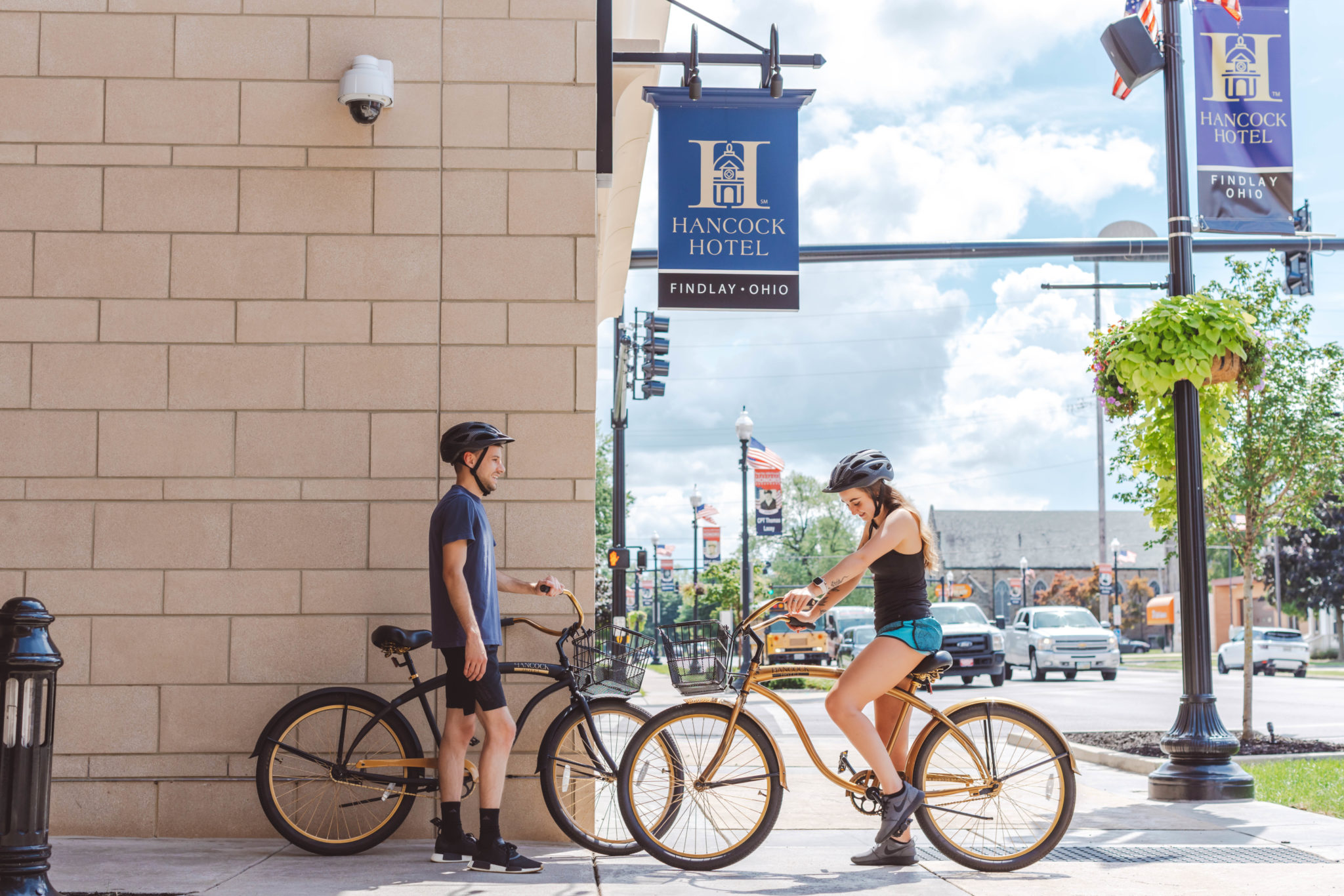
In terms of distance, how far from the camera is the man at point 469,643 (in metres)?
5.93

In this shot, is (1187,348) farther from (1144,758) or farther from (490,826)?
(490,826)

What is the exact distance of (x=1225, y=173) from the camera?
966cm

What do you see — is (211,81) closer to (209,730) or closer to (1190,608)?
(209,730)

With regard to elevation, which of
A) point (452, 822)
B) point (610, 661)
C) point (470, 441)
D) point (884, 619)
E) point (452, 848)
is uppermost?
point (470, 441)

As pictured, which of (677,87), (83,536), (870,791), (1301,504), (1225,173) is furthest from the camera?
(1301,504)

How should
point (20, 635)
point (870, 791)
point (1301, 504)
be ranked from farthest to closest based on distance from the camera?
point (1301, 504), point (870, 791), point (20, 635)

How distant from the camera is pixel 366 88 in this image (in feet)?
23.0

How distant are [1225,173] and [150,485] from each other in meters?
8.28

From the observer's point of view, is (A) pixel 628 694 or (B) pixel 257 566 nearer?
(A) pixel 628 694

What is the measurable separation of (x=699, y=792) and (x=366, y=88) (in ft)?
14.3

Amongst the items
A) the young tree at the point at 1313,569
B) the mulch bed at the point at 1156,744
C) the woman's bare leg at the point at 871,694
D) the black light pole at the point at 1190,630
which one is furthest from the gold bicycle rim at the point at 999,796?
the young tree at the point at 1313,569

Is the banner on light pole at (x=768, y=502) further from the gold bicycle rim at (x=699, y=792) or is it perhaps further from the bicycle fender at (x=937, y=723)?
the gold bicycle rim at (x=699, y=792)

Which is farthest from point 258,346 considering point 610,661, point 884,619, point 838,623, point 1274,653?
point 1274,653

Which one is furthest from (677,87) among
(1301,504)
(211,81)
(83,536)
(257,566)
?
(1301,504)
